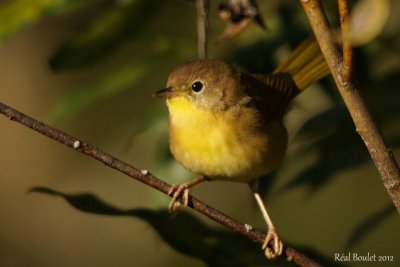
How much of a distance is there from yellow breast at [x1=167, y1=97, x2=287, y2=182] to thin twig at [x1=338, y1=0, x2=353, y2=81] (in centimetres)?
135

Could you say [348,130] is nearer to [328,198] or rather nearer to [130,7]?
[130,7]

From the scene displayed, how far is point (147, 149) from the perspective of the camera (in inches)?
211

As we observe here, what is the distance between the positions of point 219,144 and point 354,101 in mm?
1336

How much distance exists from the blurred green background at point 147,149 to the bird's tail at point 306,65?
0.18 feet

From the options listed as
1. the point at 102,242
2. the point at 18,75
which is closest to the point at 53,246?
the point at 102,242

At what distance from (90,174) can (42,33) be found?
1134mm

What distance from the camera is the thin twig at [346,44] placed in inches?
63.2

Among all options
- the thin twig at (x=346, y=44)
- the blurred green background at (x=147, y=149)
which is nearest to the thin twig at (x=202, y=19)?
the blurred green background at (x=147, y=149)

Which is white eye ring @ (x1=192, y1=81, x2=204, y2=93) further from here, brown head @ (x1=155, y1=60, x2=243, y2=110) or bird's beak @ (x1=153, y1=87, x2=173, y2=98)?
bird's beak @ (x1=153, y1=87, x2=173, y2=98)

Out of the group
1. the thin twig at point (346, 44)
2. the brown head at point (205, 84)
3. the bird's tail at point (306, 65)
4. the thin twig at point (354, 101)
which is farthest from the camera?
the bird's tail at point (306, 65)

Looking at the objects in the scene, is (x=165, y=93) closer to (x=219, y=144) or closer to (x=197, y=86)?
(x=197, y=86)

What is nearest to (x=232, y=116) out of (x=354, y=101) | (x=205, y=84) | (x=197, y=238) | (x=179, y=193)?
(x=205, y=84)

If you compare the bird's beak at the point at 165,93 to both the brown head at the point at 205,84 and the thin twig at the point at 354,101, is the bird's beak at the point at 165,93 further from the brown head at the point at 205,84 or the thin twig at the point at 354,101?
the thin twig at the point at 354,101

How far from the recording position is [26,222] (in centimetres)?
538
